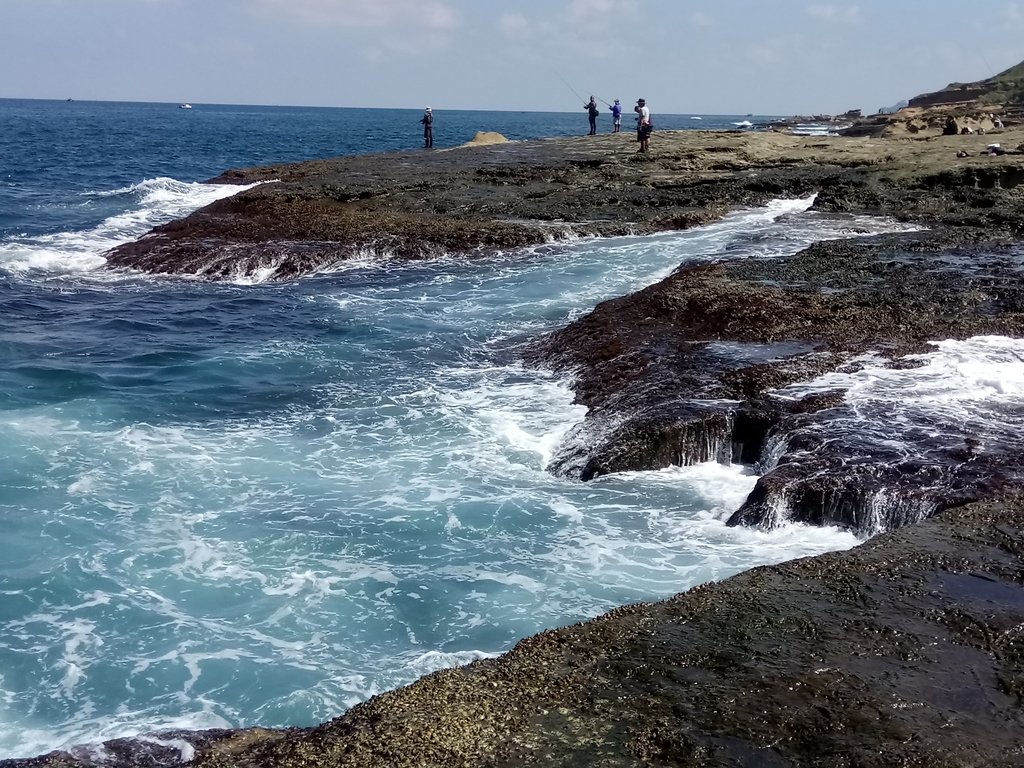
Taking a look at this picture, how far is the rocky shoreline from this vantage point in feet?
18.0

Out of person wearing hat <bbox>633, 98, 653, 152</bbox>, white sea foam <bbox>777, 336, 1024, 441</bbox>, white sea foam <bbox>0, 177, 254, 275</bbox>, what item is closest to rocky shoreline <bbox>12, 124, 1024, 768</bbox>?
white sea foam <bbox>777, 336, 1024, 441</bbox>

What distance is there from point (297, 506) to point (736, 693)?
6.93 metres

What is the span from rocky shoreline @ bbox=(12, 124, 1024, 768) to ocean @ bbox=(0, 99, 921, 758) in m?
0.77

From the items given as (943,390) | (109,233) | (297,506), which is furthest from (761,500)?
(109,233)

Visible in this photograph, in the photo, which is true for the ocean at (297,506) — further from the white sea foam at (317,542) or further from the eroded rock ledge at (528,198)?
the eroded rock ledge at (528,198)

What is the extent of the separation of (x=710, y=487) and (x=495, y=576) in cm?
298

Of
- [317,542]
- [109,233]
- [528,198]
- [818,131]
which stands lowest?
[317,542]

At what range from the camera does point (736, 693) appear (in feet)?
19.0

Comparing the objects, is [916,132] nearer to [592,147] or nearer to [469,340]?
[592,147]

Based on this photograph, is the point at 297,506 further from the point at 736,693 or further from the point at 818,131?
the point at 818,131

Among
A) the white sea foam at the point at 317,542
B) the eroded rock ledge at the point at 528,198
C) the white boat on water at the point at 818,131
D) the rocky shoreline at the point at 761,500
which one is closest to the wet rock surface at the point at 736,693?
the rocky shoreline at the point at 761,500

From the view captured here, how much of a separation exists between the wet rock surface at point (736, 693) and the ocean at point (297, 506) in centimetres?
197

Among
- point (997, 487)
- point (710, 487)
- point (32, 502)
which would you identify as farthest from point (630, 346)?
point (32, 502)

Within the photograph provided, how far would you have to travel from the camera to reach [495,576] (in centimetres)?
973
